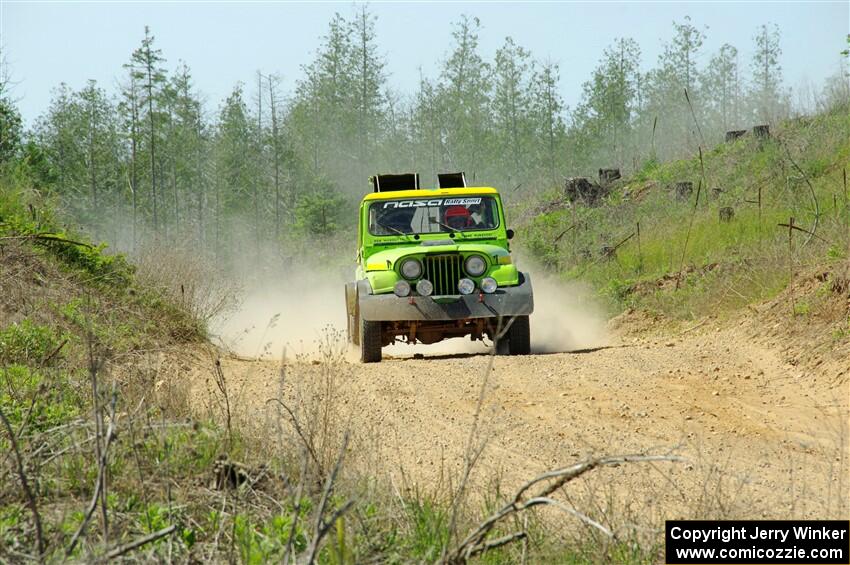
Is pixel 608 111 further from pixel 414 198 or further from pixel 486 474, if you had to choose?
pixel 486 474

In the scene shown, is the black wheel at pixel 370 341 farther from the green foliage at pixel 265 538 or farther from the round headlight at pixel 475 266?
the green foliage at pixel 265 538

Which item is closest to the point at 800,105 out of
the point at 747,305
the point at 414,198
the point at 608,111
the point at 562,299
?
the point at 562,299

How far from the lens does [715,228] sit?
58.0ft

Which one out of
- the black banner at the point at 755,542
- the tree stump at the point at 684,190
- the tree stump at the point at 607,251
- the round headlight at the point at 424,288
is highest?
the tree stump at the point at 684,190

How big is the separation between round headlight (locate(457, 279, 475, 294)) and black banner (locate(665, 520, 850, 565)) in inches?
269

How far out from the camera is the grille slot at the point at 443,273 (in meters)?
11.5

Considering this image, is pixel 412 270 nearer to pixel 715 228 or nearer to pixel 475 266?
pixel 475 266

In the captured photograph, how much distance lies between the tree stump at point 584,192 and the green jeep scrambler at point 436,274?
13546 millimetres

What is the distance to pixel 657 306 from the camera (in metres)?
15.2

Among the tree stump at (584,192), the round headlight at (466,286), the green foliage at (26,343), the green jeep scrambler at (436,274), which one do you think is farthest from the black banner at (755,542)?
the tree stump at (584,192)

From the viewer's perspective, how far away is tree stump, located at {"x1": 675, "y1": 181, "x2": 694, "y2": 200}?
2195 centimetres

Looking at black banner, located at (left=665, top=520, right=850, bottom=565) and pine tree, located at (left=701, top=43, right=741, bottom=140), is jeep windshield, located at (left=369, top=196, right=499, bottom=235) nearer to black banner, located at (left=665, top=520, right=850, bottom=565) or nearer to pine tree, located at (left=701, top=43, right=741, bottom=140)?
black banner, located at (left=665, top=520, right=850, bottom=565)

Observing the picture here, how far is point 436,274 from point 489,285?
64 centimetres

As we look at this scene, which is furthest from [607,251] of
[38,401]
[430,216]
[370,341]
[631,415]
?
[38,401]
